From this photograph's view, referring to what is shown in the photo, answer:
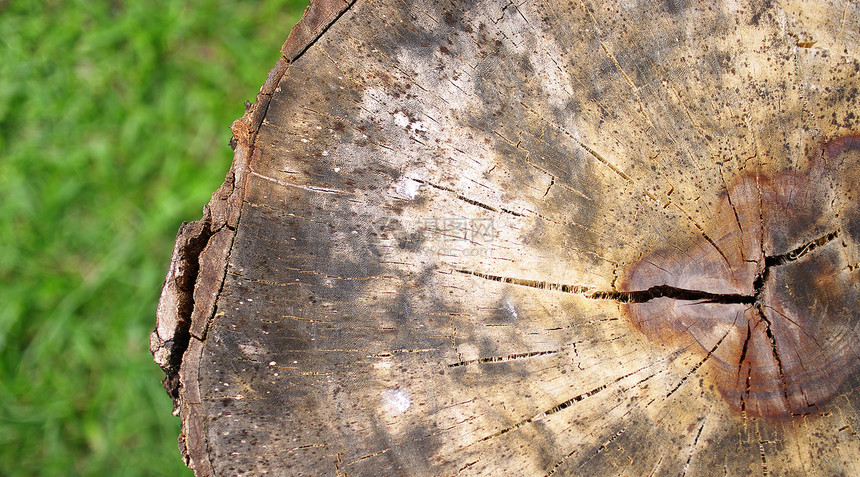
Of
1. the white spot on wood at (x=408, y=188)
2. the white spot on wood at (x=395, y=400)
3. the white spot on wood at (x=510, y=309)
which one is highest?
the white spot on wood at (x=408, y=188)

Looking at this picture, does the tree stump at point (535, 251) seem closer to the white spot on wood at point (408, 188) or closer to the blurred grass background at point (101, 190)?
the white spot on wood at point (408, 188)

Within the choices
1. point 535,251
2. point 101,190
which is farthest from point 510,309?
point 101,190

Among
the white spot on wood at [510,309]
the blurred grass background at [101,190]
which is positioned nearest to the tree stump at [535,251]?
the white spot on wood at [510,309]

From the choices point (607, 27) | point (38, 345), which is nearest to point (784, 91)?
point (607, 27)

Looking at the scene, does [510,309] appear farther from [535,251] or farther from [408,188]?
[408,188]

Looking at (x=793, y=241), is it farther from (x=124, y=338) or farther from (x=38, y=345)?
(x=38, y=345)
